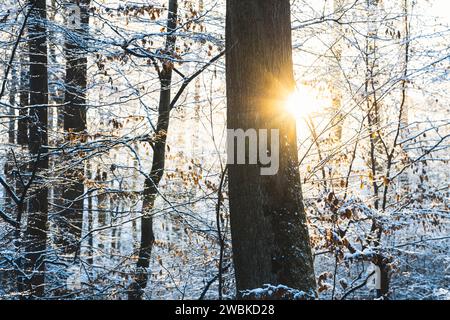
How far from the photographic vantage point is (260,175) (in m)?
3.34

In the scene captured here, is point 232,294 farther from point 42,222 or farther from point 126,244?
point 126,244

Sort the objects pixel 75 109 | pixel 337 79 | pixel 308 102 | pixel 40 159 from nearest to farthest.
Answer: pixel 40 159 → pixel 308 102 → pixel 337 79 → pixel 75 109

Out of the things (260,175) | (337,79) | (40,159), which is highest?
(337,79)

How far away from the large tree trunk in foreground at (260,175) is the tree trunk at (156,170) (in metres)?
3.18

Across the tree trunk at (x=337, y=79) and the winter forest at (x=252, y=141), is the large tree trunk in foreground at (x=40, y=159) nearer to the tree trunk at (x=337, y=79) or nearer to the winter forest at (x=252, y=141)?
the winter forest at (x=252, y=141)

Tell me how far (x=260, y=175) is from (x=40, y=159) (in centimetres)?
452

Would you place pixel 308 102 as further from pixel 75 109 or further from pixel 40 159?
pixel 75 109

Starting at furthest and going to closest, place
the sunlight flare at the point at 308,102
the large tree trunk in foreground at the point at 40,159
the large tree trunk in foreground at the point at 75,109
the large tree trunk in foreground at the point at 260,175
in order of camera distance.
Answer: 1. the sunlight flare at the point at 308,102
2. the large tree trunk in foreground at the point at 75,109
3. the large tree trunk in foreground at the point at 40,159
4. the large tree trunk in foreground at the point at 260,175

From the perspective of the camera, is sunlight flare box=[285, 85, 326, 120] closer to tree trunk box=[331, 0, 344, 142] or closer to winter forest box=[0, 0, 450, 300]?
winter forest box=[0, 0, 450, 300]

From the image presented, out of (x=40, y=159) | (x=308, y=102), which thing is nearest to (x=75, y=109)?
(x=40, y=159)

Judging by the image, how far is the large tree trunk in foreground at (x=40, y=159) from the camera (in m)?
6.52

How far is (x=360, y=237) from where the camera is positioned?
5.99 metres

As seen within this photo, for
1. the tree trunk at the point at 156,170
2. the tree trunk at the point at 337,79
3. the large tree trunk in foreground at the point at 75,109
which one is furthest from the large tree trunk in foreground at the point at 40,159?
the tree trunk at the point at 337,79
